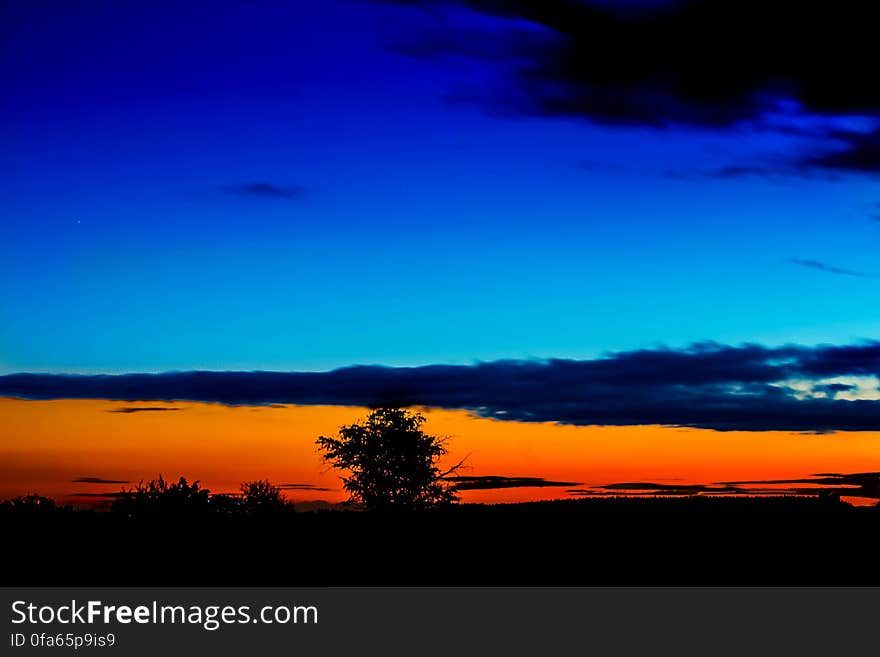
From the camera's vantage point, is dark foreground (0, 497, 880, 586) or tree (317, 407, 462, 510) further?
tree (317, 407, 462, 510)

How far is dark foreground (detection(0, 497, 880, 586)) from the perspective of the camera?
3709 centimetres

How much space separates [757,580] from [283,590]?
15.6 m

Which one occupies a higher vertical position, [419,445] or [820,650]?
[419,445]

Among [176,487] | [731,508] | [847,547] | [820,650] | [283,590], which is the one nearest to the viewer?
[820,650]

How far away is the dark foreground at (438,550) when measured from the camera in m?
37.1

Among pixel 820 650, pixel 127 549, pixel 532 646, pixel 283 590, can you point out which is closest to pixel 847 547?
pixel 820 650

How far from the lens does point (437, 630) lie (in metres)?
31.0

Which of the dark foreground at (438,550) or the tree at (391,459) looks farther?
the tree at (391,459)

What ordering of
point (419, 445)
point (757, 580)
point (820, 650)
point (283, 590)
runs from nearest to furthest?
point (820, 650)
point (283, 590)
point (757, 580)
point (419, 445)

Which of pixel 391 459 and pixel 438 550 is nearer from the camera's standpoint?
pixel 438 550

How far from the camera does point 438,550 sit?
133 ft

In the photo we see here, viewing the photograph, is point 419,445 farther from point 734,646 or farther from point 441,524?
point 734,646

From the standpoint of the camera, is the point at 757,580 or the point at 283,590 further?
the point at 757,580

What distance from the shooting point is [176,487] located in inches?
2736
